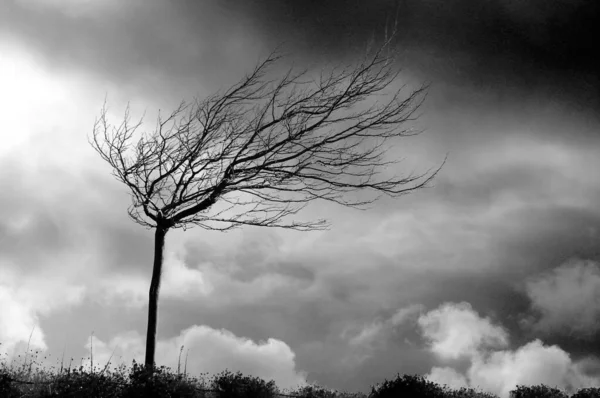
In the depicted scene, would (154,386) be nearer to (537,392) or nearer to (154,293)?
(154,293)

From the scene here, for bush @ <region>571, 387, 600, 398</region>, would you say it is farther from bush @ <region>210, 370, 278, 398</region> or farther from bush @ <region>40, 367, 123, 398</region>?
bush @ <region>40, 367, 123, 398</region>

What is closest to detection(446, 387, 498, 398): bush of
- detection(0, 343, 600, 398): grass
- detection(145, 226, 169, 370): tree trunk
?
detection(0, 343, 600, 398): grass

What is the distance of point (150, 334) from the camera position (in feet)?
36.7

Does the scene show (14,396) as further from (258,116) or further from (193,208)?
(258,116)

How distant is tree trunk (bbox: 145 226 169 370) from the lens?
1114 centimetres

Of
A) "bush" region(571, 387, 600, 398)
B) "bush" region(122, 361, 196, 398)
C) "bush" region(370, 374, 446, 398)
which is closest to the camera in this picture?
"bush" region(122, 361, 196, 398)

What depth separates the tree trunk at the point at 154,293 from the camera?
11142 millimetres

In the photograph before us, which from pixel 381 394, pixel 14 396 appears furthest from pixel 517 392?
pixel 14 396

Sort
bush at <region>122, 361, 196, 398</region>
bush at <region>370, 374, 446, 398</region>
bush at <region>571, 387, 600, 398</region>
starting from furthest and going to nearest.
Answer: bush at <region>571, 387, 600, 398</region>
bush at <region>370, 374, 446, 398</region>
bush at <region>122, 361, 196, 398</region>

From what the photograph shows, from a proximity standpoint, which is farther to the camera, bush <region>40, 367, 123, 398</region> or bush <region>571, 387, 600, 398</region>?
bush <region>571, 387, 600, 398</region>

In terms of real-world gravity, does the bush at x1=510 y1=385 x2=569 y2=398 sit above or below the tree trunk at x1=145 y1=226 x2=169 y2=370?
below

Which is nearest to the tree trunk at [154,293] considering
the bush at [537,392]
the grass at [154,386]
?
the grass at [154,386]

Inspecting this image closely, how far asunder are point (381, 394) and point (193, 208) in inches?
174

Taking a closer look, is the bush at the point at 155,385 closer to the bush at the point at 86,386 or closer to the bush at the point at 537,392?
the bush at the point at 86,386
